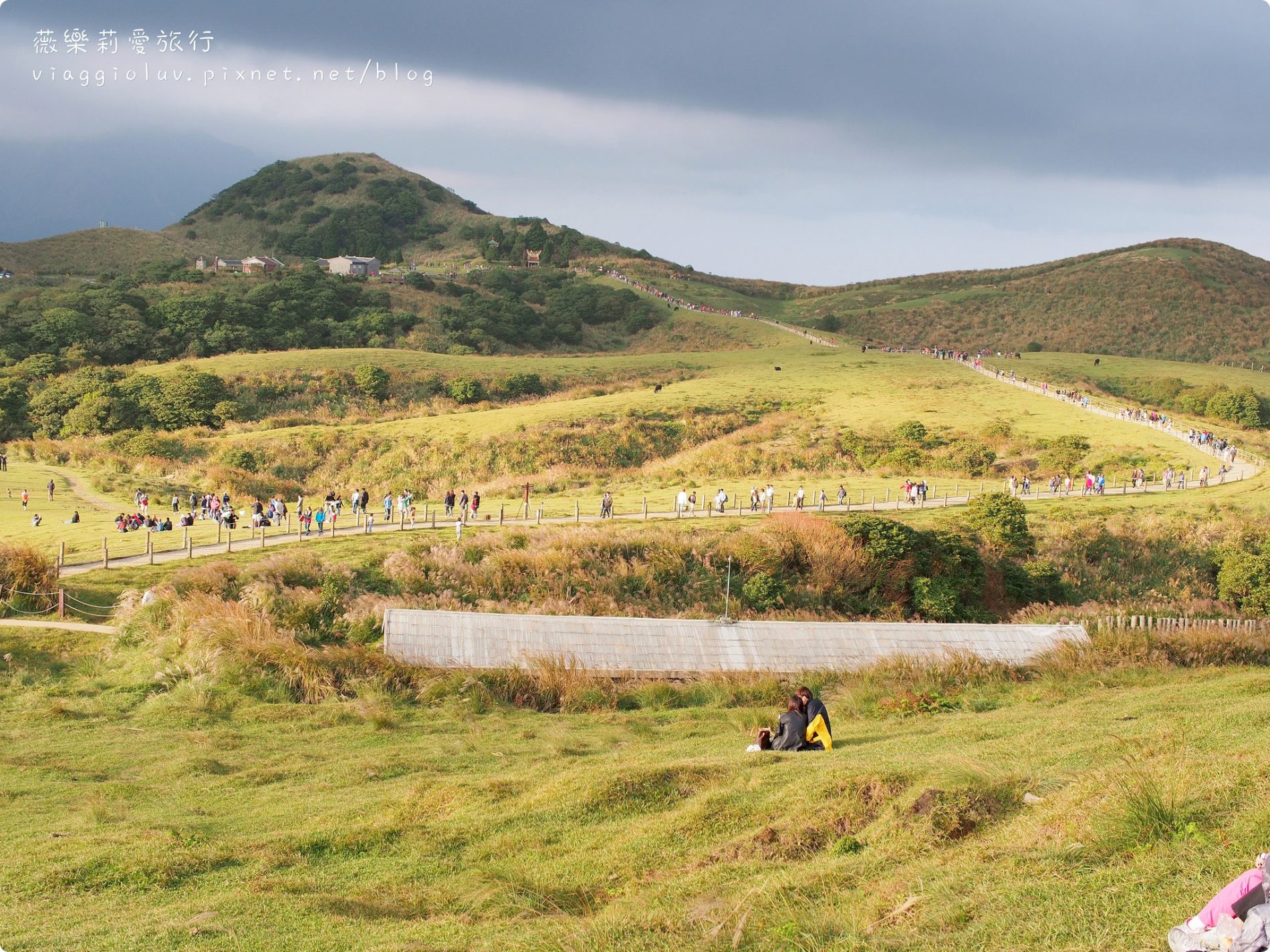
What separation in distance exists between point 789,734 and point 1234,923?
27.5 ft

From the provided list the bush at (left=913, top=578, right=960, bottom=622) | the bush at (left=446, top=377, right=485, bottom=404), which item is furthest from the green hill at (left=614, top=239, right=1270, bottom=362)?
the bush at (left=913, top=578, right=960, bottom=622)

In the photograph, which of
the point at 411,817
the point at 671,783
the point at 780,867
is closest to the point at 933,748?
the point at 671,783

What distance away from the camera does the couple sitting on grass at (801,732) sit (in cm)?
1414

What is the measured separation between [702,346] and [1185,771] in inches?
3917

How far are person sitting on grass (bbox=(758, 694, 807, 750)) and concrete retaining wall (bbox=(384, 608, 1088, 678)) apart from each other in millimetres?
6614

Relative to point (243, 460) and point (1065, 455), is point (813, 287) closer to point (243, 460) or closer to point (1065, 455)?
point (1065, 455)

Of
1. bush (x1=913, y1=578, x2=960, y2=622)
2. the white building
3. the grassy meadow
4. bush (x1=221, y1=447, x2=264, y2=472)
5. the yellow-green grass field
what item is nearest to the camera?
the grassy meadow

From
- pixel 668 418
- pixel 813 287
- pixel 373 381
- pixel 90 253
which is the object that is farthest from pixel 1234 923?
pixel 813 287

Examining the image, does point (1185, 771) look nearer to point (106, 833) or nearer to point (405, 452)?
point (106, 833)

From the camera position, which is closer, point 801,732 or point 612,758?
point 801,732

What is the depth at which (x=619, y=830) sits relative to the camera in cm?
1096

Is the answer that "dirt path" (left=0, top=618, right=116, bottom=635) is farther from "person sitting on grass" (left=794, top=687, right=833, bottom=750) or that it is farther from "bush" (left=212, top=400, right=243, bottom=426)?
"bush" (left=212, top=400, right=243, bottom=426)

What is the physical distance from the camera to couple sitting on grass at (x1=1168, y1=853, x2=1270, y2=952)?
5902 millimetres

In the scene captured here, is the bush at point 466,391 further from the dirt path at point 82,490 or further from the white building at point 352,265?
the white building at point 352,265
